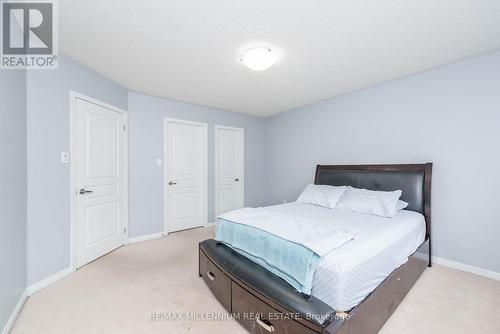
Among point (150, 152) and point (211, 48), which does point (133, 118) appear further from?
point (211, 48)

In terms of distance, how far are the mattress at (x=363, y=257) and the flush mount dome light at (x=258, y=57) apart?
1728 millimetres

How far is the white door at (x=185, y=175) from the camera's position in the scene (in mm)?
3713

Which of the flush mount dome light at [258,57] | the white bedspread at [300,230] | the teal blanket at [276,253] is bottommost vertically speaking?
the teal blanket at [276,253]

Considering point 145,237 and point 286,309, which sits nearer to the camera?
point 286,309

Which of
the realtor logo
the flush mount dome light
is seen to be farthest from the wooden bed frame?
the realtor logo

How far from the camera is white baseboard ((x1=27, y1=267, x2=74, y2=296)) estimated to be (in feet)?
6.57

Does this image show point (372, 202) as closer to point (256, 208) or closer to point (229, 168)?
point (256, 208)

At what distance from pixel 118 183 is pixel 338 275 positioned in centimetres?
305

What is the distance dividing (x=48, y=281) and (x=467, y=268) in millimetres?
4447

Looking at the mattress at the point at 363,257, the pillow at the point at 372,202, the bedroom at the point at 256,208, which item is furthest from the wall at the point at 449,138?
the pillow at the point at 372,202

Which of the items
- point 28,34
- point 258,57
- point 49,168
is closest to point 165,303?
point 49,168

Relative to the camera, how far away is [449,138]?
252 cm

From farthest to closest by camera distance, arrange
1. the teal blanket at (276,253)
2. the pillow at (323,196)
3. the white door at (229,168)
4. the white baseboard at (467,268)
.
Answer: the white door at (229,168) → the pillow at (323,196) → the white baseboard at (467,268) → the teal blanket at (276,253)

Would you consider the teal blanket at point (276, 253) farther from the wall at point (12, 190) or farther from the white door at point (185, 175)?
the white door at point (185, 175)
